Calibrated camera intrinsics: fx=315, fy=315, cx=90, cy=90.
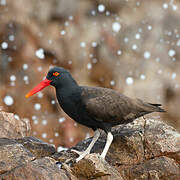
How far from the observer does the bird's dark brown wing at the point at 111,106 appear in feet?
11.7

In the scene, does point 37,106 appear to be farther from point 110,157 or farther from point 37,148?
point 110,157

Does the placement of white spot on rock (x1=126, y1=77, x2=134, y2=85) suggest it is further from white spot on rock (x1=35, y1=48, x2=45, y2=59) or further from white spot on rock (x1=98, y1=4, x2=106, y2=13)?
white spot on rock (x1=35, y1=48, x2=45, y2=59)

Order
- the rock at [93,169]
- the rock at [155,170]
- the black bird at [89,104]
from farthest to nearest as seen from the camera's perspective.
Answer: the black bird at [89,104], the rock at [155,170], the rock at [93,169]

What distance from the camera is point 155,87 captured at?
28.6 feet

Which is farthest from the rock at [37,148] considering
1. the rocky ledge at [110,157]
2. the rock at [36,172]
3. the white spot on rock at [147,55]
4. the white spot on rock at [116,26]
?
the white spot on rock at [147,55]

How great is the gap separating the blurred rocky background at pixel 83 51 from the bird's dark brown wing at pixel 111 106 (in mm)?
4474

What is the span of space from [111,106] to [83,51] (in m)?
4.89

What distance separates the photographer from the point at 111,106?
370 centimetres

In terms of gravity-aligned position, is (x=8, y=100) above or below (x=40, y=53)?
below

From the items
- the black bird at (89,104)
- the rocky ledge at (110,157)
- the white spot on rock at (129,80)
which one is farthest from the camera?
the white spot on rock at (129,80)

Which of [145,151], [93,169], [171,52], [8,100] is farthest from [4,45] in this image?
[93,169]

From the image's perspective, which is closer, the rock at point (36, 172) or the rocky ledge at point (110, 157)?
the rock at point (36, 172)

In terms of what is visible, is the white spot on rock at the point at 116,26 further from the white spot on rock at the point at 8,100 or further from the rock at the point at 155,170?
the rock at the point at 155,170

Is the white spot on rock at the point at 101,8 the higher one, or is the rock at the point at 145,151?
the white spot on rock at the point at 101,8
